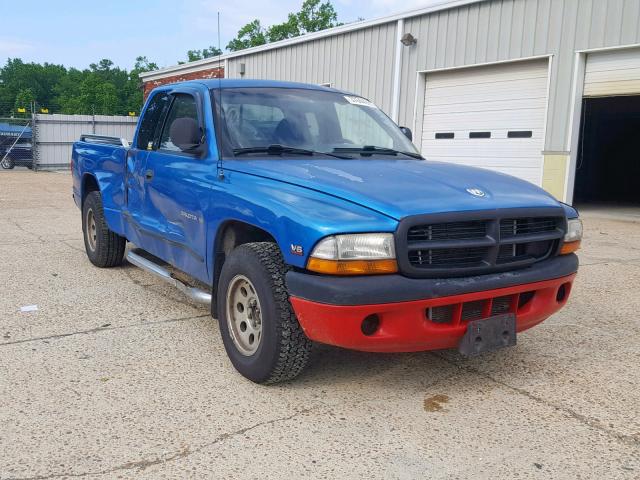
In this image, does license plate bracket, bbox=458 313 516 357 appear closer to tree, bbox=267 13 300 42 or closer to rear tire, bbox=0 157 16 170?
rear tire, bbox=0 157 16 170

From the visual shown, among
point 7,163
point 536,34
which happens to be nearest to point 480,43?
point 536,34

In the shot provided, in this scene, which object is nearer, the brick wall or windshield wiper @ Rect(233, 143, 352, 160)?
windshield wiper @ Rect(233, 143, 352, 160)

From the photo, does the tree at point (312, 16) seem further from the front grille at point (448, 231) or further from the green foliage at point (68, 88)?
the front grille at point (448, 231)

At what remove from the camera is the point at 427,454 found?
9.10 feet

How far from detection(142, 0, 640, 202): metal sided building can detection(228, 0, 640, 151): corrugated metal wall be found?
2 centimetres

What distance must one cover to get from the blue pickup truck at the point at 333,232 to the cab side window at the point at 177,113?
2 centimetres

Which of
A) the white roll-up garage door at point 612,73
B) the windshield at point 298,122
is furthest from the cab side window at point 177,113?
the white roll-up garage door at point 612,73

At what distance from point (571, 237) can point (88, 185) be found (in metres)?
5.09

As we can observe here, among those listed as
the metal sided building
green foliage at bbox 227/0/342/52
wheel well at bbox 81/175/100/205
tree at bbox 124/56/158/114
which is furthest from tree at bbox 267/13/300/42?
wheel well at bbox 81/175/100/205

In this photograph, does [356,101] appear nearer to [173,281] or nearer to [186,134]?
[186,134]

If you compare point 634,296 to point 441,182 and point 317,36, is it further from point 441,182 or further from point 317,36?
point 317,36

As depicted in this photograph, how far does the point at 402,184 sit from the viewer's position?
3.33m

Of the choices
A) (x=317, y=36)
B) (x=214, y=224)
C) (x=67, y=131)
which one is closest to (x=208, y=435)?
(x=214, y=224)

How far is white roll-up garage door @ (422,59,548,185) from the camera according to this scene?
11953 mm
